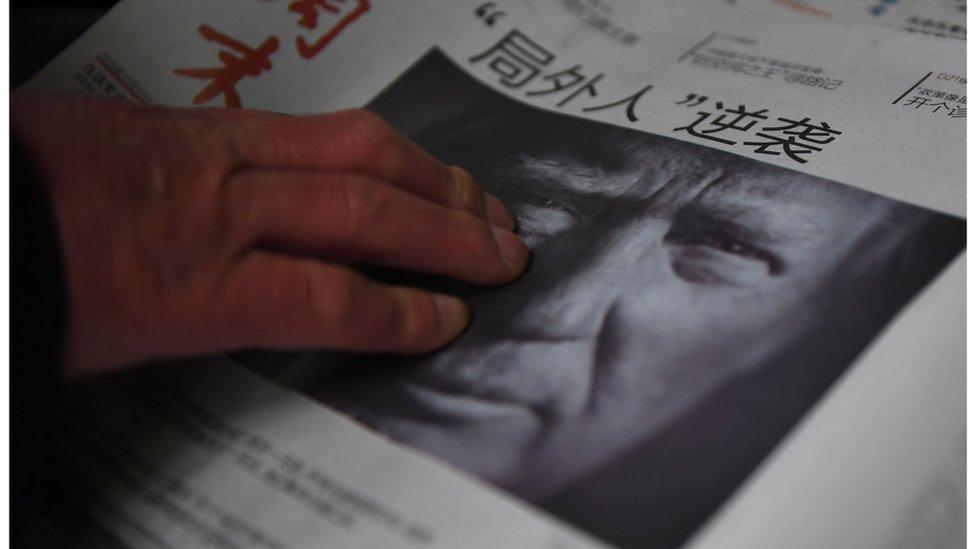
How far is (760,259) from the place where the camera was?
372 millimetres

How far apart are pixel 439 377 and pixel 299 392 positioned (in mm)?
61

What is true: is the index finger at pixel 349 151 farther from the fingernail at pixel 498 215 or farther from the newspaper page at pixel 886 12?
the newspaper page at pixel 886 12

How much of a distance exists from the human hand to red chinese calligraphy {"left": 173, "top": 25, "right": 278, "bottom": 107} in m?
0.10

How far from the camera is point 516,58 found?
53 centimetres

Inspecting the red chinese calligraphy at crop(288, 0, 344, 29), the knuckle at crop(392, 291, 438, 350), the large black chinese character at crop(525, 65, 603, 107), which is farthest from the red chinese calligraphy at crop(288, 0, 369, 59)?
the knuckle at crop(392, 291, 438, 350)

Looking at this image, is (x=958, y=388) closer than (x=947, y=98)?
Yes

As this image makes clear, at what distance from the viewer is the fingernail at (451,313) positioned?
0.37 metres

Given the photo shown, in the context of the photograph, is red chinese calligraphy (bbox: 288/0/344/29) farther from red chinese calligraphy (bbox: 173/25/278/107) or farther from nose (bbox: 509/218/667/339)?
nose (bbox: 509/218/667/339)

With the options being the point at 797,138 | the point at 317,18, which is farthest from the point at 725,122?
the point at 317,18

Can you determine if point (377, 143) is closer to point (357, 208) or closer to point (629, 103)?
point (357, 208)

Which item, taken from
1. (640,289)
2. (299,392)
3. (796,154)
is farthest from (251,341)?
(796,154)

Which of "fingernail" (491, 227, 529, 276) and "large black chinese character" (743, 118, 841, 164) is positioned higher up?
"large black chinese character" (743, 118, 841, 164)

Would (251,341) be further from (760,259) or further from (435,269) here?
(760,259)

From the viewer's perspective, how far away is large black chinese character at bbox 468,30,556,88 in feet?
1.70
